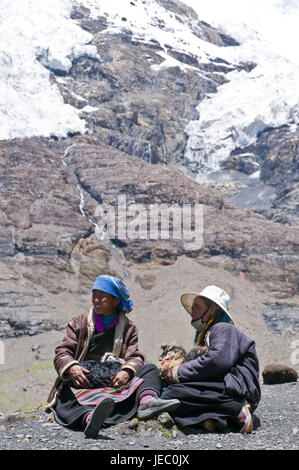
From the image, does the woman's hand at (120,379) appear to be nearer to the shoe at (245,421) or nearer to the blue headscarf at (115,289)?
the blue headscarf at (115,289)

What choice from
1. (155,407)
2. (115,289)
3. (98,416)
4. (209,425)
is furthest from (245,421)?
(115,289)

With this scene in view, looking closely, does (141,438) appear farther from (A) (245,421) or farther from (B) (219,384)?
(A) (245,421)

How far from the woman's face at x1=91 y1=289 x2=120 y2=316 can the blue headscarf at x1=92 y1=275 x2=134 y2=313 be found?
7cm

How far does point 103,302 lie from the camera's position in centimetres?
707

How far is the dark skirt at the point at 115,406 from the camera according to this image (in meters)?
6.46

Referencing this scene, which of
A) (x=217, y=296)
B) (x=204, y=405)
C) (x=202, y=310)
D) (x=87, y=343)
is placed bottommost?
(x=204, y=405)

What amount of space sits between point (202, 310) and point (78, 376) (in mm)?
1889

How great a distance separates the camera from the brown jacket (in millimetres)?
6938

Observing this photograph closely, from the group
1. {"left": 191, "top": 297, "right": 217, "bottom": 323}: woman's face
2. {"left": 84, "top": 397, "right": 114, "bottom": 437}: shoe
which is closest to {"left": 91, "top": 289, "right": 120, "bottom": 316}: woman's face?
{"left": 191, "top": 297, "right": 217, "bottom": 323}: woman's face

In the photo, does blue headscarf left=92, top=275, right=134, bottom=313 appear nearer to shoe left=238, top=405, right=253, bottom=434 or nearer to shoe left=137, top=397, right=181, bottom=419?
shoe left=137, top=397, right=181, bottom=419

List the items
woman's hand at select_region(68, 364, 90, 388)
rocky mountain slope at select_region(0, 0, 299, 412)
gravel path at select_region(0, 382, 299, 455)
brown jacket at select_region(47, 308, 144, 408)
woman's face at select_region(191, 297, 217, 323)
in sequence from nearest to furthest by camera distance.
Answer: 1. gravel path at select_region(0, 382, 299, 455)
2. woman's hand at select_region(68, 364, 90, 388)
3. brown jacket at select_region(47, 308, 144, 408)
4. woman's face at select_region(191, 297, 217, 323)
5. rocky mountain slope at select_region(0, 0, 299, 412)

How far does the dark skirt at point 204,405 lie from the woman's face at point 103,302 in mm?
1424

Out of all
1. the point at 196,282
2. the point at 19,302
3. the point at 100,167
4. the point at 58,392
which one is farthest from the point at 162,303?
the point at 58,392

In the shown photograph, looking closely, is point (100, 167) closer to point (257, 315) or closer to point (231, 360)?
point (257, 315)
